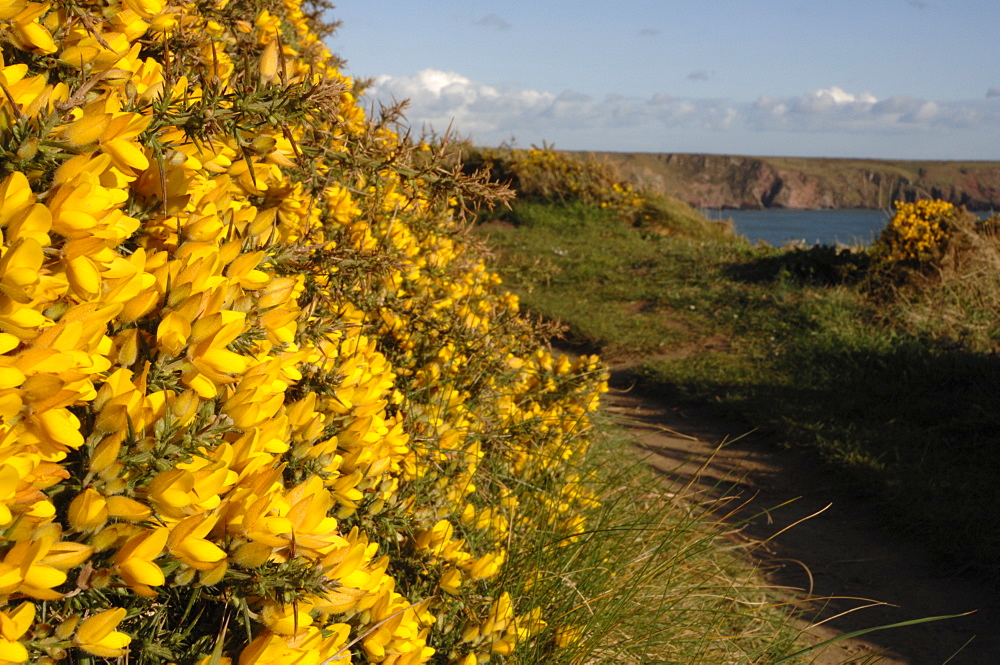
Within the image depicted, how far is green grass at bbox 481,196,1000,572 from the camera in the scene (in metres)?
4.60

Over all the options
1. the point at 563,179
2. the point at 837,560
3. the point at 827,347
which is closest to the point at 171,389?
the point at 837,560

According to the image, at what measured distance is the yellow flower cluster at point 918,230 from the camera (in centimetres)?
829

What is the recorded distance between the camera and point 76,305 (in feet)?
3.11

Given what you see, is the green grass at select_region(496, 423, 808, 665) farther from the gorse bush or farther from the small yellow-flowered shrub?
the gorse bush

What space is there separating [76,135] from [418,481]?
130 cm

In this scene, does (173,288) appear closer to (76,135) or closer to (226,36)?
(76,135)

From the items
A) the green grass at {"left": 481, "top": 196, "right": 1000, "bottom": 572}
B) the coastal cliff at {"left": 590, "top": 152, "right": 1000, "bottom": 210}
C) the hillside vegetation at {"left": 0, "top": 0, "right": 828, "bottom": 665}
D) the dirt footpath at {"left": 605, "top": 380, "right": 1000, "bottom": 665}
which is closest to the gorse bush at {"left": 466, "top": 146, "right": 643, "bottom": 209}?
the green grass at {"left": 481, "top": 196, "right": 1000, "bottom": 572}

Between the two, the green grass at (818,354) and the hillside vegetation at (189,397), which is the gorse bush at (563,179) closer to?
the green grass at (818,354)

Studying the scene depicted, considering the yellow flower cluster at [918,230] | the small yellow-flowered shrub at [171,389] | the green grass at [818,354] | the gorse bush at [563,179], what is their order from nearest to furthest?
the small yellow-flowered shrub at [171,389] → the green grass at [818,354] → the yellow flower cluster at [918,230] → the gorse bush at [563,179]

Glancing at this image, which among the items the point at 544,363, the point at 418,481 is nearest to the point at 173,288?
Answer: the point at 418,481

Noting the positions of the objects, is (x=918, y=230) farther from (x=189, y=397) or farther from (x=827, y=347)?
(x=189, y=397)

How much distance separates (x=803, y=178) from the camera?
38688 mm

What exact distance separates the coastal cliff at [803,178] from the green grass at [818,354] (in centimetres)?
2188

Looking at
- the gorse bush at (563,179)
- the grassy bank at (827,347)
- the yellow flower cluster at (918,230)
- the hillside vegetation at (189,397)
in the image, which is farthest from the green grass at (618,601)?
the gorse bush at (563,179)
